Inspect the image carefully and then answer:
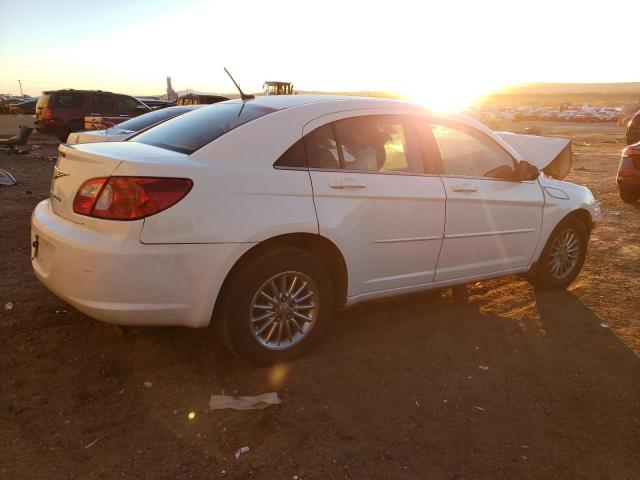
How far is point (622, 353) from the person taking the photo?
376 cm

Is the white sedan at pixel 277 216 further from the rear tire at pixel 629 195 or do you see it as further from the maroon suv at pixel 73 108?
the maroon suv at pixel 73 108

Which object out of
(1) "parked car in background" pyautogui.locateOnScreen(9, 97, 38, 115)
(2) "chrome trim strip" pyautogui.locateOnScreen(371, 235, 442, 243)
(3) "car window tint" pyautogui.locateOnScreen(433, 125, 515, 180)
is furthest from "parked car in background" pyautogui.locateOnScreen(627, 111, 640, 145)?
(1) "parked car in background" pyautogui.locateOnScreen(9, 97, 38, 115)

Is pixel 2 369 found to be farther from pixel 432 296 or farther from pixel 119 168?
pixel 432 296

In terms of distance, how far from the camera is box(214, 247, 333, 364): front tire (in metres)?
3.00

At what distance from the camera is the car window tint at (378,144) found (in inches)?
134

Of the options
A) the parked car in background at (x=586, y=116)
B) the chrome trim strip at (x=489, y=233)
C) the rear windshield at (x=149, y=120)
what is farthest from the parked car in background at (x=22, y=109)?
the parked car in background at (x=586, y=116)

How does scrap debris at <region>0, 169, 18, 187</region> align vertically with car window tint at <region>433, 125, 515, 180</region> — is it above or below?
below

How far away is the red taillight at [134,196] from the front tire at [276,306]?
Result: 58 centimetres

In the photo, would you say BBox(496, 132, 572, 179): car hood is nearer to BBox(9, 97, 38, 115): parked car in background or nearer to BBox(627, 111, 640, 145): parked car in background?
BBox(627, 111, 640, 145): parked car in background

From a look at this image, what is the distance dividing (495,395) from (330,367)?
1.03 meters

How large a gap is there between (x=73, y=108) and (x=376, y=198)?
15853mm

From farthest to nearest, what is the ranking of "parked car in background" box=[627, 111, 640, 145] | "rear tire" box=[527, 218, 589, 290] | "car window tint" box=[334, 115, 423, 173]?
"parked car in background" box=[627, 111, 640, 145]
"rear tire" box=[527, 218, 589, 290]
"car window tint" box=[334, 115, 423, 173]

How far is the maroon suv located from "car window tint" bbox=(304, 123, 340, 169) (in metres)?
14.3

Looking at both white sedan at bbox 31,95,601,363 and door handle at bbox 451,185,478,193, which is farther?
door handle at bbox 451,185,478,193
